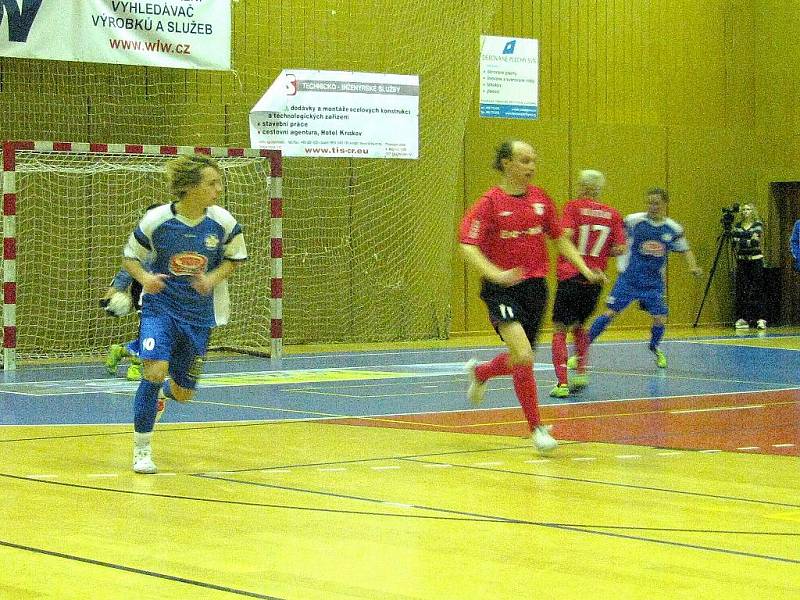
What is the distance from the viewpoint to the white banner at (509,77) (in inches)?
808

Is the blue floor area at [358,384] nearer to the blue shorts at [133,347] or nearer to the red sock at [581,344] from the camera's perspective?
the red sock at [581,344]

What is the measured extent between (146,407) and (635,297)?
7347mm

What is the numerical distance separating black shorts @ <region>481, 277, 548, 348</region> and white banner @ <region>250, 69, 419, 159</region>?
31.2 feet

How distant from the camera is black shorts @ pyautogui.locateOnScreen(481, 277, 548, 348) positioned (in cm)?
811

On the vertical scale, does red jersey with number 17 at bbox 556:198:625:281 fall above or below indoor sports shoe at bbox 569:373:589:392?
A: above

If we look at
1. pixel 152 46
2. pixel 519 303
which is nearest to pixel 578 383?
pixel 519 303

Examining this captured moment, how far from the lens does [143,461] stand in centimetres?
712

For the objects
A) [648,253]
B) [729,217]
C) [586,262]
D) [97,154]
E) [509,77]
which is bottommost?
[586,262]

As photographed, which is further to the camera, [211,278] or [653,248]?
[653,248]

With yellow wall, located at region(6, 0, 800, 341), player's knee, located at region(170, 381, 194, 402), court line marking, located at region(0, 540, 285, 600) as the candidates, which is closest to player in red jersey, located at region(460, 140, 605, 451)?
player's knee, located at region(170, 381, 194, 402)

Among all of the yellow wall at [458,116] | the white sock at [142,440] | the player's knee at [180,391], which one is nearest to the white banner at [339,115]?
the yellow wall at [458,116]

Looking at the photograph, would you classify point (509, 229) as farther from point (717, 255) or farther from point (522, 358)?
point (717, 255)

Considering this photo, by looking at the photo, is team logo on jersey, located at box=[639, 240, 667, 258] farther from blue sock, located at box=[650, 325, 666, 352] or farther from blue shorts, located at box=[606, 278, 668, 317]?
blue sock, located at box=[650, 325, 666, 352]

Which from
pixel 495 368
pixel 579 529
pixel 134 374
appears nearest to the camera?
pixel 579 529
